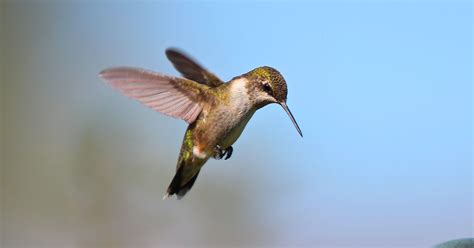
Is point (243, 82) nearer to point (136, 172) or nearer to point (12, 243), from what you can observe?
point (136, 172)

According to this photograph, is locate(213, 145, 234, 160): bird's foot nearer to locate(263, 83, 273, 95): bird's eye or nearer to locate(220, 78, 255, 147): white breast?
locate(220, 78, 255, 147): white breast

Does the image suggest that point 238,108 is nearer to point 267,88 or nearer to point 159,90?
point 267,88

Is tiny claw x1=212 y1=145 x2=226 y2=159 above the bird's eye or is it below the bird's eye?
below

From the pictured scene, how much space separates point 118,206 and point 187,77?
212 centimetres

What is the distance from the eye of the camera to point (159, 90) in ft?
10.2

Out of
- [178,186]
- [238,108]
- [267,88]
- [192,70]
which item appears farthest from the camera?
[178,186]

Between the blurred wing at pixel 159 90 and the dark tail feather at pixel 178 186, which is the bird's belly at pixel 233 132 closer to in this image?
the blurred wing at pixel 159 90

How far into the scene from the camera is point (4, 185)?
5984 mm

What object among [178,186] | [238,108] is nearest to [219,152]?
[238,108]

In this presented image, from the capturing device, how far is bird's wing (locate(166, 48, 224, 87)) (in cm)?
332

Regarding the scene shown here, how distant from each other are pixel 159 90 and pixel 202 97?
279 mm

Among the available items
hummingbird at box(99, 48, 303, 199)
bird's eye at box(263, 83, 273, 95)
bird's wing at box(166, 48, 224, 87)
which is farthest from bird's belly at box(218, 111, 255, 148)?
bird's wing at box(166, 48, 224, 87)

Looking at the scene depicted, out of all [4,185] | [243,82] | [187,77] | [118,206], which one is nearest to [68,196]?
[118,206]

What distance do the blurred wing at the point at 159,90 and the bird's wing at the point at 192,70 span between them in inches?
4.7
